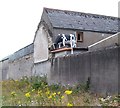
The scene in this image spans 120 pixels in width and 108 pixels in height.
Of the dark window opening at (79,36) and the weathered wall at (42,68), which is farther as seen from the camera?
the dark window opening at (79,36)

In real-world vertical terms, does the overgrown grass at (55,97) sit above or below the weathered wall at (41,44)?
below

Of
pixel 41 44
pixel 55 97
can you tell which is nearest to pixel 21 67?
pixel 41 44

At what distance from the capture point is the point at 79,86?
12.6 m

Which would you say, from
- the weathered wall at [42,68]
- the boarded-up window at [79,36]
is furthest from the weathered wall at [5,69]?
the boarded-up window at [79,36]

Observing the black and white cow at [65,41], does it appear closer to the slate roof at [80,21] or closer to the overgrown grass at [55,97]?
the slate roof at [80,21]

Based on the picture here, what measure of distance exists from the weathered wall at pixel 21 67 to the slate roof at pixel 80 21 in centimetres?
485

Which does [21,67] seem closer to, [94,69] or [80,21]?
[80,21]

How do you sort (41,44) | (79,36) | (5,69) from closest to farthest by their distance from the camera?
(79,36) → (41,44) → (5,69)

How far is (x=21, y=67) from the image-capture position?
2659 centimetres

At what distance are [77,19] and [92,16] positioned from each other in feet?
6.50

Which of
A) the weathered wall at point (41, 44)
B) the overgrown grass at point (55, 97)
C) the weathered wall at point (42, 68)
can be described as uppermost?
the weathered wall at point (41, 44)

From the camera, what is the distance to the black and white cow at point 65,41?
19.0 m

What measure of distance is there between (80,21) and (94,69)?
10339 millimetres

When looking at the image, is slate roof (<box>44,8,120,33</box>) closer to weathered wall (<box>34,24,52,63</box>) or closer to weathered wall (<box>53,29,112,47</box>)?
weathered wall (<box>53,29,112,47</box>)
